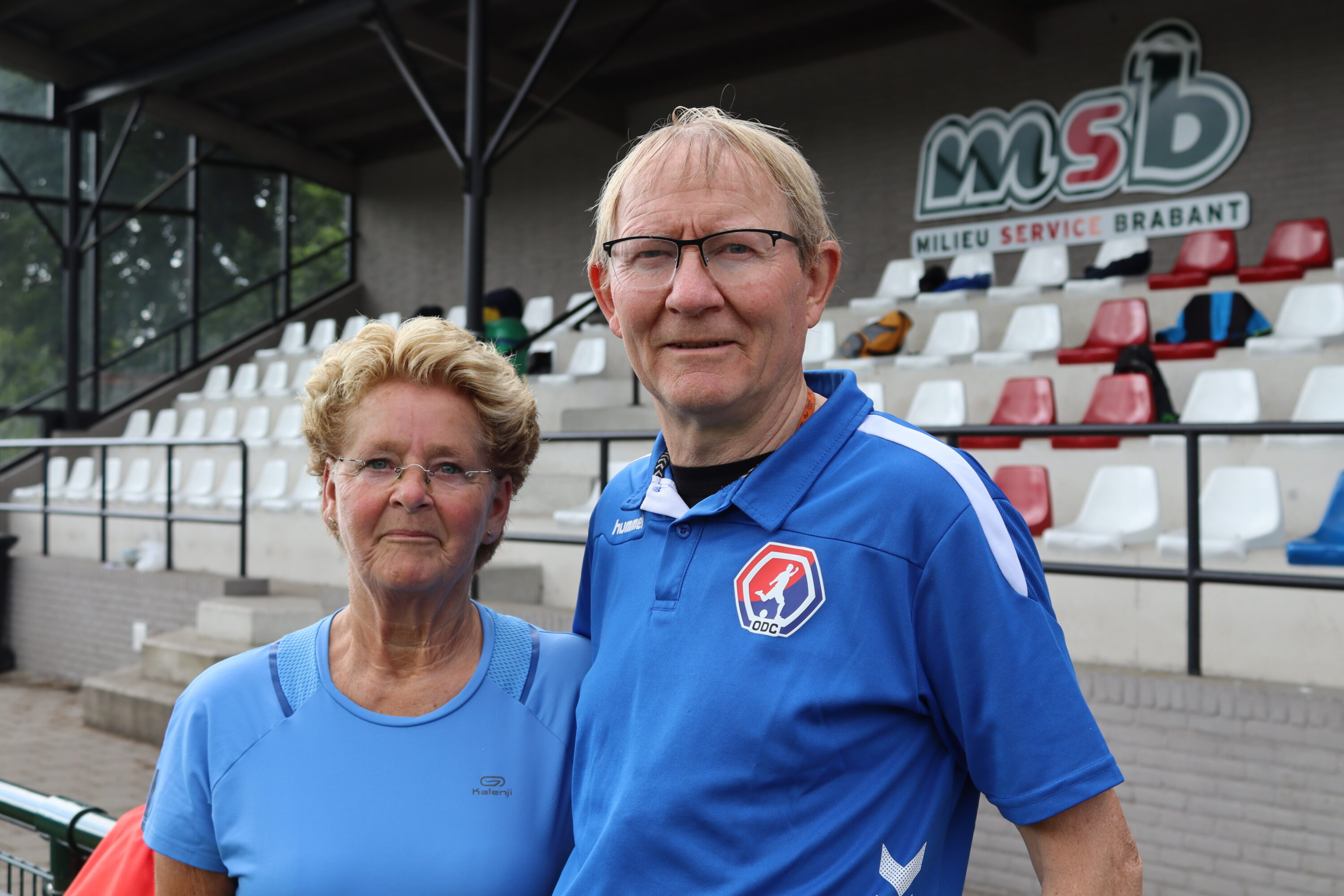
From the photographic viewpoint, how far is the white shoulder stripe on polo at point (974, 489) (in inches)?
48.1

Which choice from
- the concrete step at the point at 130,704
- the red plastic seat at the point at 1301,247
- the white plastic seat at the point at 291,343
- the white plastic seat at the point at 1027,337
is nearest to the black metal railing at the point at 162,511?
the concrete step at the point at 130,704

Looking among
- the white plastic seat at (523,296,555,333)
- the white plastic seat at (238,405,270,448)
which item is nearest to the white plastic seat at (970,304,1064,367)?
the white plastic seat at (523,296,555,333)

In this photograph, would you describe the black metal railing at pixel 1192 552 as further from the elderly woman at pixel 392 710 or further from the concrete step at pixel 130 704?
the concrete step at pixel 130 704

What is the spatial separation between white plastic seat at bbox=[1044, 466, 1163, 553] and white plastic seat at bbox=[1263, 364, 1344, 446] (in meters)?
0.68

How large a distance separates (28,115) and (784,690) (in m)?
16.3

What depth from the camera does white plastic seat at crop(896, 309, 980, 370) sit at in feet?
27.7

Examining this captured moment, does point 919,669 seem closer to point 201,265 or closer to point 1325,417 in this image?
point 1325,417

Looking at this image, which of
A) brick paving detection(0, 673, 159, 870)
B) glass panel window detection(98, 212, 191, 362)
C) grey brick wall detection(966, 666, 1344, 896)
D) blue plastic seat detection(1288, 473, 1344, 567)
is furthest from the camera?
glass panel window detection(98, 212, 191, 362)

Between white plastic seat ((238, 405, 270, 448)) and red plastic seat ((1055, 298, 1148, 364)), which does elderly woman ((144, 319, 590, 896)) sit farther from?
white plastic seat ((238, 405, 270, 448))

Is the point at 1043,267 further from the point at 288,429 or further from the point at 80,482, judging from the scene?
the point at 80,482

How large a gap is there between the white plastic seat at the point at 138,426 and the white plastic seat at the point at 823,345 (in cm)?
877

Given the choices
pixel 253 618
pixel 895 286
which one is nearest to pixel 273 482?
pixel 253 618

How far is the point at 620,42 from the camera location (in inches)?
352

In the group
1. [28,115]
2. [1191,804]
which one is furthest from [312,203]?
[1191,804]
